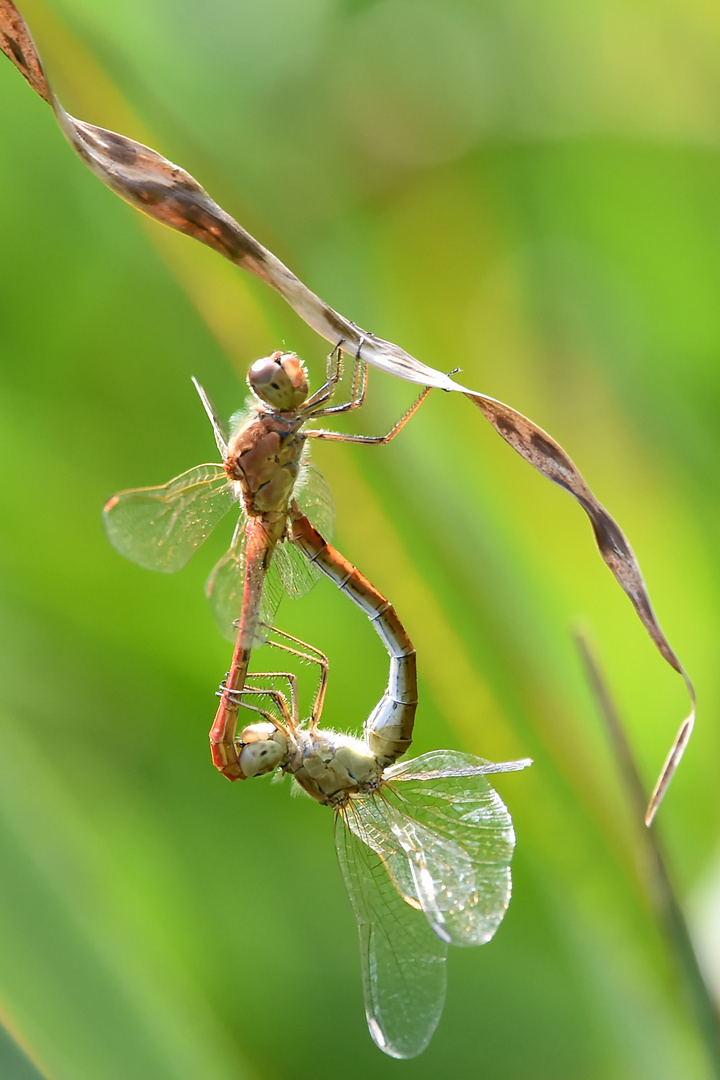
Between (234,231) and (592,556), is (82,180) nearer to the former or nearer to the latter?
(234,231)

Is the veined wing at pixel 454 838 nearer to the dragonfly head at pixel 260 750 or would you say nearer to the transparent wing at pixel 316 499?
the dragonfly head at pixel 260 750

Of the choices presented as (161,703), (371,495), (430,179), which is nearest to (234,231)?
(371,495)

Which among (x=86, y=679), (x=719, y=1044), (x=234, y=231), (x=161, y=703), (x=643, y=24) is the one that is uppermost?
(x=234, y=231)

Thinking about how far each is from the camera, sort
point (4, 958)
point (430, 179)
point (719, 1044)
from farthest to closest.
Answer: point (430, 179), point (4, 958), point (719, 1044)

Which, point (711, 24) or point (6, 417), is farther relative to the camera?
point (711, 24)

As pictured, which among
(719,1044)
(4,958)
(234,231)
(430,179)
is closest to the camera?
(234,231)

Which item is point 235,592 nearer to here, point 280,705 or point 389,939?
point 280,705

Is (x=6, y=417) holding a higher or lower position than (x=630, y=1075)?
higher

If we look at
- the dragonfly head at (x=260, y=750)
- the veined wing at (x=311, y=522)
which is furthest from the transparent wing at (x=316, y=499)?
the dragonfly head at (x=260, y=750)
